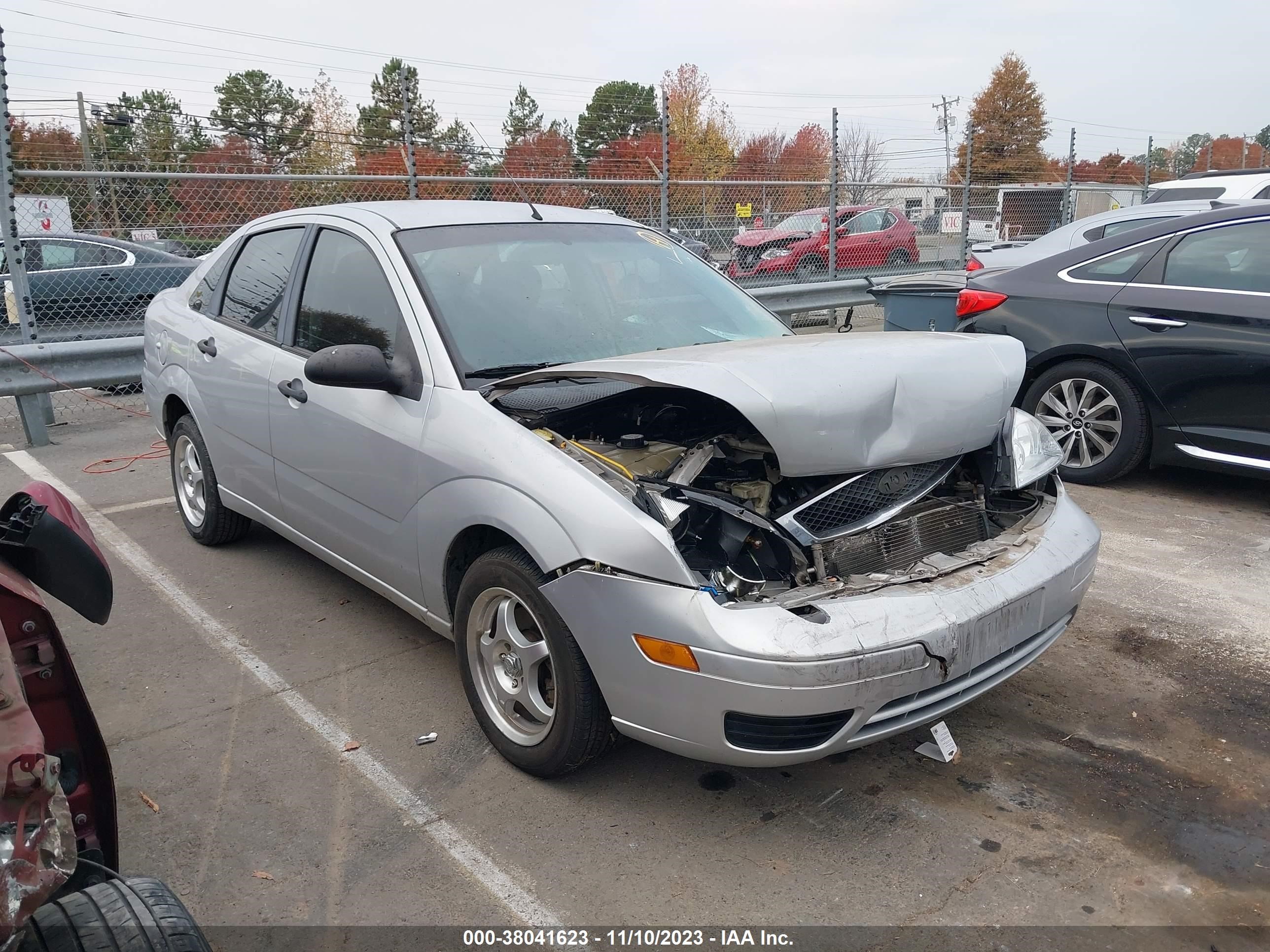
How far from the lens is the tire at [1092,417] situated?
19.2 feet

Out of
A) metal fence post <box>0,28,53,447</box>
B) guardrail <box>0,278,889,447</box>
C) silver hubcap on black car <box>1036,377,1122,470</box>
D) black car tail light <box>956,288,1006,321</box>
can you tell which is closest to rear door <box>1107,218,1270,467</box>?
silver hubcap on black car <box>1036,377,1122,470</box>

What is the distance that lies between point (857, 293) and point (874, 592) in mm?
9365

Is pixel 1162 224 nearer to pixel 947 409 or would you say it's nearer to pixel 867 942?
pixel 947 409

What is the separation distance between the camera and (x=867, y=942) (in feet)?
8.05

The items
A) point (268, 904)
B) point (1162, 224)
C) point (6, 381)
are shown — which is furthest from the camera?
point (6, 381)

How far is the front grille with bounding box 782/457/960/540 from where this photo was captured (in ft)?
9.93

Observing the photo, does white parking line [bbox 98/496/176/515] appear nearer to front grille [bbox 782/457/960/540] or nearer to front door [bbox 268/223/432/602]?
front door [bbox 268/223/432/602]

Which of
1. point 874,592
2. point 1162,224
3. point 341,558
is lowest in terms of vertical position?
point 341,558

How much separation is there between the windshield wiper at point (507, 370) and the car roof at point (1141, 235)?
4.14m

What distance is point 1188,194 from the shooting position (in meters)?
10.6

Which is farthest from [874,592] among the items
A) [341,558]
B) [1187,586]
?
[1187,586]

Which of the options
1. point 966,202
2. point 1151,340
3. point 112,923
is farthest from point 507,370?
point 966,202

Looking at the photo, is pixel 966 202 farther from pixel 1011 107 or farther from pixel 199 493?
pixel 1011 107

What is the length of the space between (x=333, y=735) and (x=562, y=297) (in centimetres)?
182
